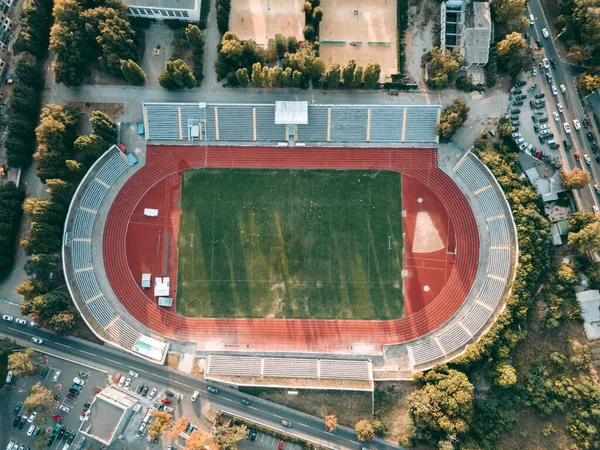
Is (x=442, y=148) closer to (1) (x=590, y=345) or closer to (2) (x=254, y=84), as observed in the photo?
(2) (x=254, y=84)

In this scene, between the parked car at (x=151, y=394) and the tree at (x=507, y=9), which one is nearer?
the tree at (x=507, y=9)

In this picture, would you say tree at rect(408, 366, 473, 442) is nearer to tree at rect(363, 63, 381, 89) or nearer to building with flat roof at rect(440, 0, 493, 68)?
tree at rect(363, 63, 381, 89)

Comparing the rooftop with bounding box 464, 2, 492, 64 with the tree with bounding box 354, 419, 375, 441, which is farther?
the rooftop with bounding box 464, 2, 492, 64

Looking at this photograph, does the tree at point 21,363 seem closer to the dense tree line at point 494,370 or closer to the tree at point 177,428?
the tree at point 177,428

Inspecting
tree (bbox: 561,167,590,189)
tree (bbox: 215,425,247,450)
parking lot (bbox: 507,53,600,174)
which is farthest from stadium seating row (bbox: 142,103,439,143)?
tree (bbox: 215,425,247,450)

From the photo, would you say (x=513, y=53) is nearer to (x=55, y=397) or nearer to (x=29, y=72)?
(x=29, y=72)

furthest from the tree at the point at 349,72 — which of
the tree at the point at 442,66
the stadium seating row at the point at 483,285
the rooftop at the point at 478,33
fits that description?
the stadium seating row at the point at 483,285
